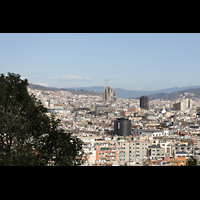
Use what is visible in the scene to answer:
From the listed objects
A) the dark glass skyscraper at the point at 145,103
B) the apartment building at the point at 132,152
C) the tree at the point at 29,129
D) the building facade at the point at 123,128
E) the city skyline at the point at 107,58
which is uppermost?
the city skyline at the point at 107,58

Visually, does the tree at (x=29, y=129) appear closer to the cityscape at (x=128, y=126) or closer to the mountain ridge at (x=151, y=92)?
the cityscape at (x=128, y=126)

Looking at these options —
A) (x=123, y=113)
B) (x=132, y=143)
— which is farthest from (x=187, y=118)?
(x=132, y=143)

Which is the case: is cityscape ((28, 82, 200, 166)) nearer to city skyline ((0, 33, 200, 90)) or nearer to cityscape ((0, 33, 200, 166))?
cityscape ((0, 33, 200, 166))

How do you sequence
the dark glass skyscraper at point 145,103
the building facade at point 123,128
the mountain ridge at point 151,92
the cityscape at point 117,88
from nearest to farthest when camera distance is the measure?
the cityscape at point 117,88
the building facade at point 123,128
the mountain ridge at point 151,92
the dark glass skyscraper at point 145,103

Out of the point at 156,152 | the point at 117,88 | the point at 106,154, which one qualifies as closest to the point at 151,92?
the point at 117,88

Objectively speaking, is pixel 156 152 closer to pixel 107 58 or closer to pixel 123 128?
pixel 123 128

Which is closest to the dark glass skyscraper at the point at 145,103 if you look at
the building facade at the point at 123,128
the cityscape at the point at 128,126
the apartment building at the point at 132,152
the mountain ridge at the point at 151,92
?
the cityscape at the point at 128,126
